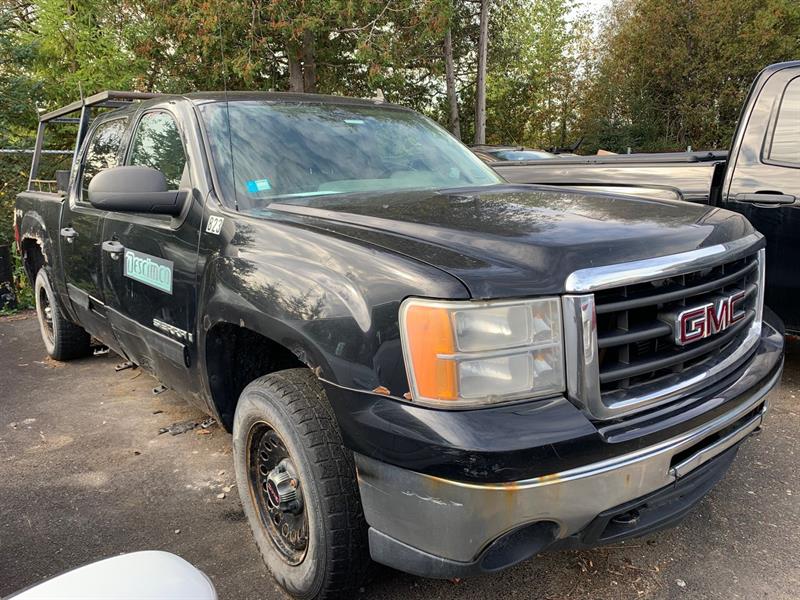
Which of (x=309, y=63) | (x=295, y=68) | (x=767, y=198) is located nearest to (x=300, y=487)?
(x=767, y=198)

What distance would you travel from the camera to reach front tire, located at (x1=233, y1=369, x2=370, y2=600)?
2.02m

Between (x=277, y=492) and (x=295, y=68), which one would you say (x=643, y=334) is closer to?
(x=277, y=492)

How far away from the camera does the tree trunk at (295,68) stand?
52.5 feet

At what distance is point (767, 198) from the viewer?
3.94 metres

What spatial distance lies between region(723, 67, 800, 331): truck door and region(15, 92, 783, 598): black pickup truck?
1.29 metres

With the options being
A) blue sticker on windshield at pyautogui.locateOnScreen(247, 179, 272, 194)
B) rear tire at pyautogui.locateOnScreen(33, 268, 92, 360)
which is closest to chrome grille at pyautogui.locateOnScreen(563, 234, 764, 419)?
blue sticker on windshield at pyautogui.locateOnScreen(247, 179, 272, 194)

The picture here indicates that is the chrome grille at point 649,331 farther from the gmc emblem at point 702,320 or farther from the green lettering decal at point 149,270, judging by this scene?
the green lettering decal at point 149,270

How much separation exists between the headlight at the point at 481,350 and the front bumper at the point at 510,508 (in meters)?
0.22

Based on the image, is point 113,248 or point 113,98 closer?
point 113,248

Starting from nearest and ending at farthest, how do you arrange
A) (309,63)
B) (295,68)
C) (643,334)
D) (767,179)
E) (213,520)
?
(643,334)
(213,520)
(767,179)
(295,68)
(309,63)

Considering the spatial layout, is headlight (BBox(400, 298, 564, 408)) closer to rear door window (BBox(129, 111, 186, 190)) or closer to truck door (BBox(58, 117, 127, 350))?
rear door window (BBox(129, 111, 186, 190))

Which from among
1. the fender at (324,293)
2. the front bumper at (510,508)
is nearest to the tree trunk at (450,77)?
the fender at (324,293)

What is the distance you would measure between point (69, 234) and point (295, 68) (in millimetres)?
13907

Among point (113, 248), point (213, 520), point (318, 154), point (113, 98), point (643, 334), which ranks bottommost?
point (213, 520)
